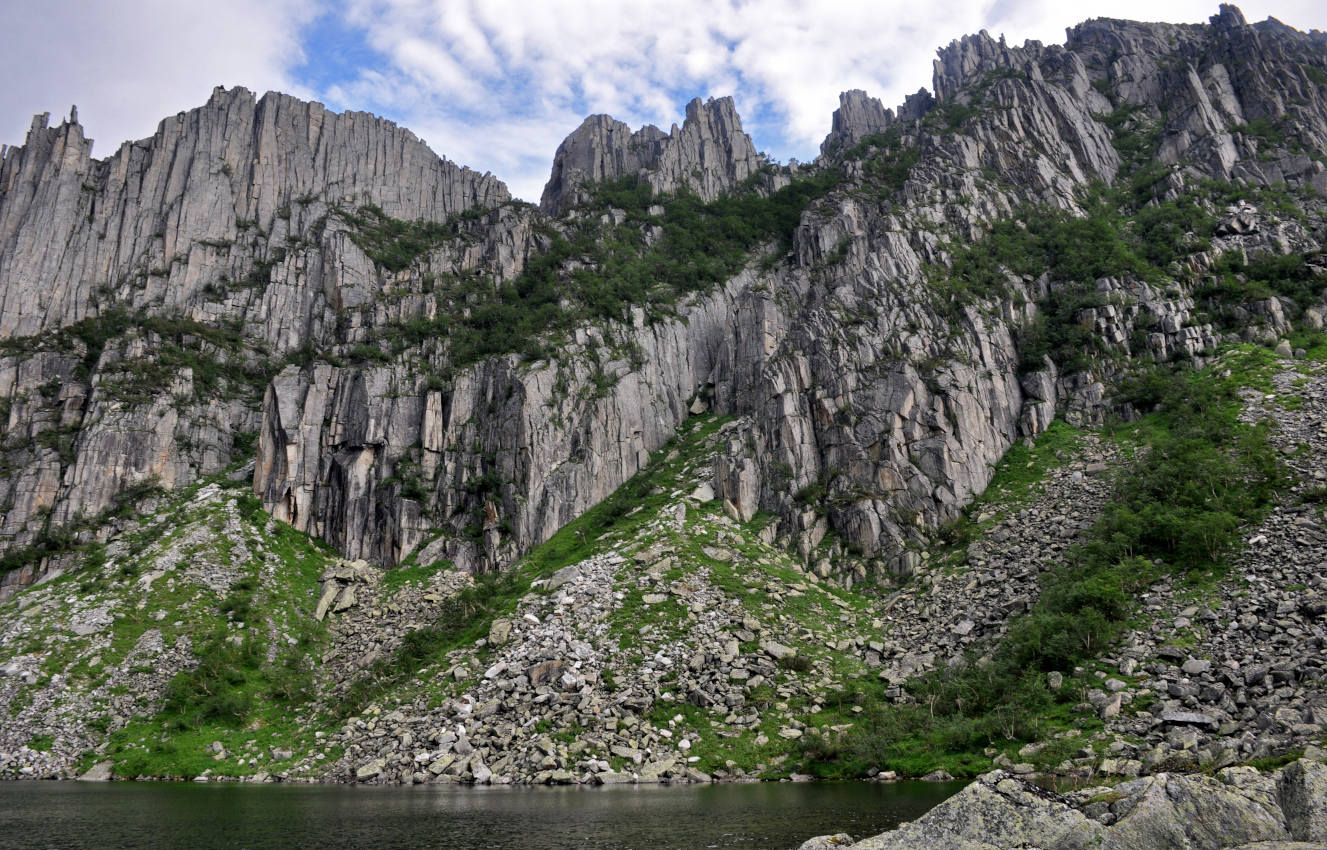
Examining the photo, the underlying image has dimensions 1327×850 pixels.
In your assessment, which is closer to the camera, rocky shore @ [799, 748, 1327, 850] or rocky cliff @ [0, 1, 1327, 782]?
rocky shore @ [799, 748, 1327, 850]

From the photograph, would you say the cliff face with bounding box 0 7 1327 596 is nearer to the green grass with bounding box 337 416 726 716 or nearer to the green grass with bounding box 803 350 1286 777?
the green grass with bounding box 337 416 726 716

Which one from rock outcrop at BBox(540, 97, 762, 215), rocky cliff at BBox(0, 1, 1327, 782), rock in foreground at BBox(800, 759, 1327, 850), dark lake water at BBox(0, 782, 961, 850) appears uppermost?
rock outcrop at BBox(540, 97, 762, 215)

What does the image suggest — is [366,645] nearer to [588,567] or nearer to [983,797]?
[588,567]

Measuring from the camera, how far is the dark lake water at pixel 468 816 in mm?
29438

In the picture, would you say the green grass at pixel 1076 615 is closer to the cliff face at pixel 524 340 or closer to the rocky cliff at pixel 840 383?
the cliff face at pixel 524 340

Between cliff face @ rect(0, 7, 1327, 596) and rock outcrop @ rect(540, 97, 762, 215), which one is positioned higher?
rock outcrop @ rect(540, 97, 762, 215)

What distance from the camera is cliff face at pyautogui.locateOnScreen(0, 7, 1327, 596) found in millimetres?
84000

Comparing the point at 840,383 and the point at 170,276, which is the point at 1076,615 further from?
the point at 170,276

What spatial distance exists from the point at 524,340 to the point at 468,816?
7237 cm

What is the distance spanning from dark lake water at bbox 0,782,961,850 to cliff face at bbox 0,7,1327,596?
125ft

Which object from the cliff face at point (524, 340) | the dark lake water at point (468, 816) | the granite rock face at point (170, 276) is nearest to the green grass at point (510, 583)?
the cliff face at point (524, 340)

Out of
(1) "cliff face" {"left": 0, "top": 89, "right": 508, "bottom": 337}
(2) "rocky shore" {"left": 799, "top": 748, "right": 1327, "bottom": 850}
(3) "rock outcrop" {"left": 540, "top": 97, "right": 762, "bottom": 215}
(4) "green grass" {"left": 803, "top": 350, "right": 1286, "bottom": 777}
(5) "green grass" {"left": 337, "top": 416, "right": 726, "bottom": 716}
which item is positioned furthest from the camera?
(3) "rock outcrop" {"left": 540, "top": 97, "right": 762, "bottom": 215}

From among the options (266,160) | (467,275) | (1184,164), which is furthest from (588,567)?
(1184,164)

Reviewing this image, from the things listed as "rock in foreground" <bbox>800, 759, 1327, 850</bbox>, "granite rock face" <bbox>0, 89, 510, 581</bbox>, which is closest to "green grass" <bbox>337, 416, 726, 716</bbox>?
"granite rock face" <bbox>0, 89, 510, 581</bbox>
